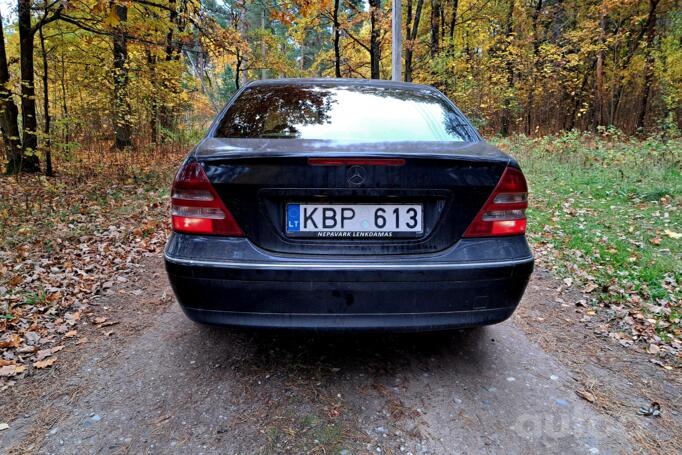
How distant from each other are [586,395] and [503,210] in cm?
107

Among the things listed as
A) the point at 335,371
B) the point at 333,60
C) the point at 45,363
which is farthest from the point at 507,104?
the point at 45,363

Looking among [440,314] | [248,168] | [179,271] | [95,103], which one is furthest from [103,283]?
[95,103]

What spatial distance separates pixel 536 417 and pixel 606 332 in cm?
133

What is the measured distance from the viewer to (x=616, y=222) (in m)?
5.07

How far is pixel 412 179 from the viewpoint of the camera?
6.07 feet

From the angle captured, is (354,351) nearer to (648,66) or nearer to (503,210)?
(503,210)

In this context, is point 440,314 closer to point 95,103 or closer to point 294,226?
point 294,226

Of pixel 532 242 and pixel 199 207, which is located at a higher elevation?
pixel 199 207

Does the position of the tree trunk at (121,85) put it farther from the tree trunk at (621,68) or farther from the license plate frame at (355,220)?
the tree trunk at (621,68)

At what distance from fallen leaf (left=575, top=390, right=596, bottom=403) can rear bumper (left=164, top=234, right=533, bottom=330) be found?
2.36 ft

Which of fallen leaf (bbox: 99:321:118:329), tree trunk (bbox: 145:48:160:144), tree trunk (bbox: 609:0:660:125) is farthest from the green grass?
tree trunk (bbox: 145:48:160:144)

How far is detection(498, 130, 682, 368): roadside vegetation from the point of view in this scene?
9.86 feet

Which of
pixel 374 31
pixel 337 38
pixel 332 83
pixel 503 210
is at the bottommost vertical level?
pixel 503 210

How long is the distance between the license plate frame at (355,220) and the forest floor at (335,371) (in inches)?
22.2
